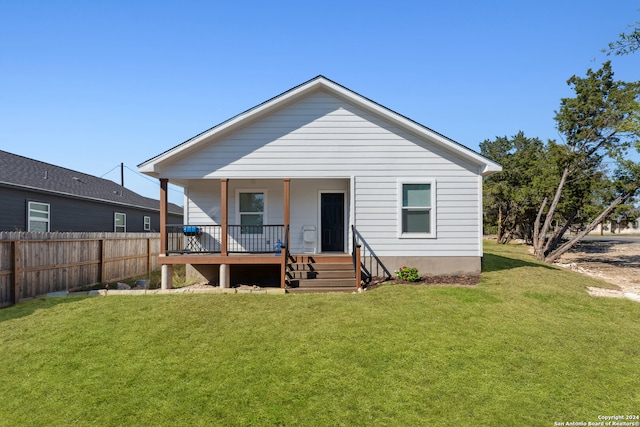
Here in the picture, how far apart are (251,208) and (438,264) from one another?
6.41 m

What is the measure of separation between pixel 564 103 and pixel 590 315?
15348 millimetres

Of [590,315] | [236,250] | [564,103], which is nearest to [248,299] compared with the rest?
[236,250]

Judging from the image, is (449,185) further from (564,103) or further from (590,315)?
(564,103)

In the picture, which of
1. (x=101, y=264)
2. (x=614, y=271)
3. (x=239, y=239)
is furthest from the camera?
(x=614, y=271)

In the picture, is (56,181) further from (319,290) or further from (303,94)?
(319,290)

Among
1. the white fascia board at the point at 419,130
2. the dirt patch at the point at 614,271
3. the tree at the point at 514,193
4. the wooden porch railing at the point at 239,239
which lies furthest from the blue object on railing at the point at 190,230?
the tree at the point at 514,193

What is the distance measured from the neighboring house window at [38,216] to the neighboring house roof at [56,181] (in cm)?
68

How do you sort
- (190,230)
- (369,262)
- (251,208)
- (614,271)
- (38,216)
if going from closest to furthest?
(369,262)
(190,230)
(251,208)
(38,216)
(614,271)

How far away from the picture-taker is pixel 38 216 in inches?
580

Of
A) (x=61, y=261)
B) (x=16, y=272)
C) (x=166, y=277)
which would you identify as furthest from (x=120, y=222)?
(x=16, y=272)

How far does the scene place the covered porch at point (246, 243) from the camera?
34.5ft

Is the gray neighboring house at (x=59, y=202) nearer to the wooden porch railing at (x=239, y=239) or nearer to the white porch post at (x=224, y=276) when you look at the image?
the wooden porch railing at (x=239, y=239)

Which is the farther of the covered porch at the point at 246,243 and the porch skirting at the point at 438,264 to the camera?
the porch skirting at the point at 438,264

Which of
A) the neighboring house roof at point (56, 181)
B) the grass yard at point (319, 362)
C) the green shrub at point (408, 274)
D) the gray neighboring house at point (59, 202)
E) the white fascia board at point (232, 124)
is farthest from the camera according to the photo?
the neighboring house roof at point (56, 181)
